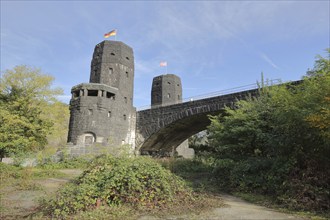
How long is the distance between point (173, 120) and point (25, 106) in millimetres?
13790

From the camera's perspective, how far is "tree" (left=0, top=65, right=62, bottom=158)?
13.8 meters

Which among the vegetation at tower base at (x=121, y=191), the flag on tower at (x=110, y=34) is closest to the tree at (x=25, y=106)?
the vegetation at tower base at (x=121, y=191)

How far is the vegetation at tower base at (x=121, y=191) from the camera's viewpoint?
16.7ft

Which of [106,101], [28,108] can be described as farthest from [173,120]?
[28,108]

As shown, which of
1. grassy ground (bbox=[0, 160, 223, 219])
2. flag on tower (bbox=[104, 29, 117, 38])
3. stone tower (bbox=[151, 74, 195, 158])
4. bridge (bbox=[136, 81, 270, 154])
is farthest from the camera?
stone tower (bbox=[151, 74, 195, 158])

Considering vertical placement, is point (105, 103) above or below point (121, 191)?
above

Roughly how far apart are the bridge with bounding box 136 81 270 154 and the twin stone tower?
3.53ft

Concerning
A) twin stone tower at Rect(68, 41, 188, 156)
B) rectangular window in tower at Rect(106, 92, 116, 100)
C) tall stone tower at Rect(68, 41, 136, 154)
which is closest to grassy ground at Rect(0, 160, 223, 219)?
twin stone tower at Rect(68, 41, 188, 156)

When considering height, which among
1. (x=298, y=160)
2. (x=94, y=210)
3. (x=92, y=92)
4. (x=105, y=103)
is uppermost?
(x=92, y=92)

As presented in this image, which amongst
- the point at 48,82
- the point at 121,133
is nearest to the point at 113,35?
the point at 121,133

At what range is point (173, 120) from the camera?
24.5m

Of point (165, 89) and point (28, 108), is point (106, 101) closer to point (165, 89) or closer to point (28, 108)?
point (28, 108)

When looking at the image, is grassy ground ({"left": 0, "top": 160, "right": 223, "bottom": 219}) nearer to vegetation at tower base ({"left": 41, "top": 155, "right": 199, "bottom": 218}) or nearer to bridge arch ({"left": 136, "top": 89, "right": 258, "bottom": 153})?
vegetation at tower base ({"left": 41, "top": 155, "right": 199, "bottom": 218})

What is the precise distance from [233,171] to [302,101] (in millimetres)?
3590
